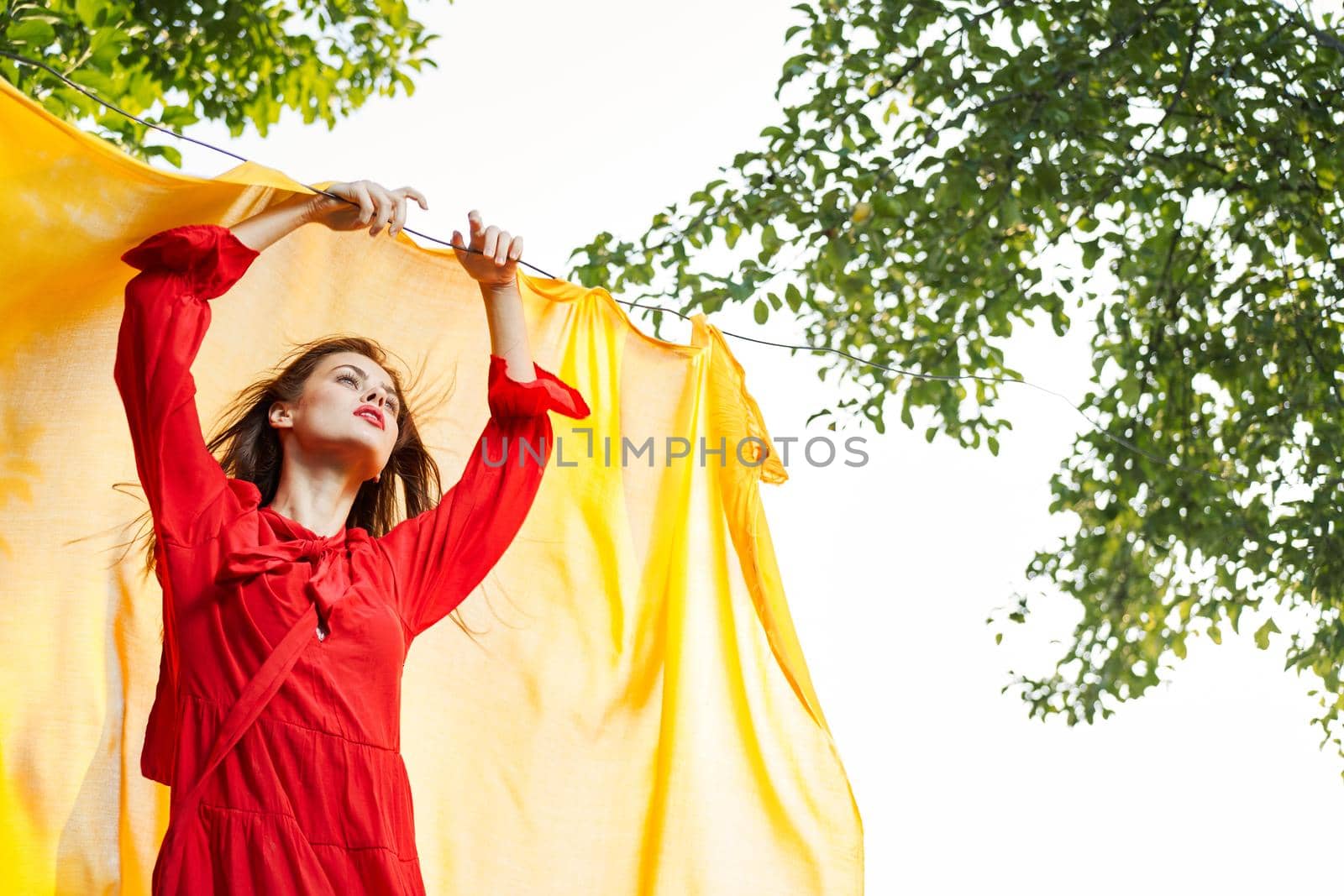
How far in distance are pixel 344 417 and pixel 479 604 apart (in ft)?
1.81

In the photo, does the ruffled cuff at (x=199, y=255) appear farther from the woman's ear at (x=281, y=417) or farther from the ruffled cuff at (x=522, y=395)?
the ruffled cuff at (x=522, y=395)

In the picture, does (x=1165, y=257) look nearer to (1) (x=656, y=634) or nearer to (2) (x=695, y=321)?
(2) (x=695, y=321)

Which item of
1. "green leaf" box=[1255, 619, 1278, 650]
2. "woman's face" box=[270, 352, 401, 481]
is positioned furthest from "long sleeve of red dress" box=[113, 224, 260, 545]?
"green leaf" box=[1255, 619, 1278, 650]

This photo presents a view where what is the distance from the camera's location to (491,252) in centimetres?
221

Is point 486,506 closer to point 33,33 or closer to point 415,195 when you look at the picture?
point 415,195

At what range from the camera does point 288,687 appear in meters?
1.92

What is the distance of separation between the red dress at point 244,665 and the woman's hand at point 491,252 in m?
0.38

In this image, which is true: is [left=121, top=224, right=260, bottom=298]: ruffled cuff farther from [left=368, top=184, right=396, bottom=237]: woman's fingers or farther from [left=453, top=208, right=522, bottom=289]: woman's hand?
[left=453, top=208, right=522, bottom=289]: woman's hand

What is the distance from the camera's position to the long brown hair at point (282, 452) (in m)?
2.33

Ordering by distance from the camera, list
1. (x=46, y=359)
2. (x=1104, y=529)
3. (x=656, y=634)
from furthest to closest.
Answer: (x=1104, y=529)
(x=656, y=634)
(x=46, y=359)

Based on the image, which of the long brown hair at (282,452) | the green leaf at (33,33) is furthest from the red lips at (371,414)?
the green leaf at (33,33)

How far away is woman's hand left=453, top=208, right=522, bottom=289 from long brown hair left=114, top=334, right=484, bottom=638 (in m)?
0.27

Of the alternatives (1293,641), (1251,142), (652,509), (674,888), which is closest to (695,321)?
(652,509)

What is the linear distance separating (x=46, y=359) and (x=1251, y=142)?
4204mm
